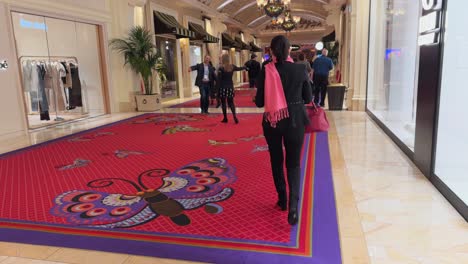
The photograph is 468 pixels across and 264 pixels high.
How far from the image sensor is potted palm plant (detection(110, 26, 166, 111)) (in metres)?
10.2

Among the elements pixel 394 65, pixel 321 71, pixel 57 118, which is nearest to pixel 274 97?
pixel 394 65

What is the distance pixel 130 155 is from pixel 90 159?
1.83ft

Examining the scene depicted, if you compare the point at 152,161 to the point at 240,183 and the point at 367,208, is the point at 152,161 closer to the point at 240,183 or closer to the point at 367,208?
the point at 240,183

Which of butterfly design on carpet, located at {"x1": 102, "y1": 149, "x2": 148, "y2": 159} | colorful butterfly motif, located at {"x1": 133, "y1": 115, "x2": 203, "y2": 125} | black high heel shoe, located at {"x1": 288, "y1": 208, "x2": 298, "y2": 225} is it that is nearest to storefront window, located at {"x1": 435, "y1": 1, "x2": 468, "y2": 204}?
black high heel shoe, located at {"x1": 288, "y1": 208, "x2": 298, "y2": 225}

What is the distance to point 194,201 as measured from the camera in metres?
3.28

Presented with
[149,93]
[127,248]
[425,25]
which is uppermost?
[425,25]

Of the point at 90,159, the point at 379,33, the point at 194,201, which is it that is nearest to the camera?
the point at 194,201

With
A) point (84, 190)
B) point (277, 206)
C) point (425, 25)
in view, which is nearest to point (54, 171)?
point (84, 190)

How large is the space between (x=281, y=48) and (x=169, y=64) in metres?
12.1

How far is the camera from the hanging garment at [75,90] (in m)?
9.48

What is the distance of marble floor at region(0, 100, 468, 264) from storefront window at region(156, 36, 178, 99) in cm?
1012

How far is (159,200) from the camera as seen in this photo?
3.33m

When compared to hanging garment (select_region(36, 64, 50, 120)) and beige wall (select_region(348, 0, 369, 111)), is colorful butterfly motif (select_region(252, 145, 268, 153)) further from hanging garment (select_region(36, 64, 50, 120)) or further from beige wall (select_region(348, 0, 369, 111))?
hanging garment (select_region(36, 64, 50, 120))

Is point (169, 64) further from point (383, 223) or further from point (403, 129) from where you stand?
point (383, 223)
